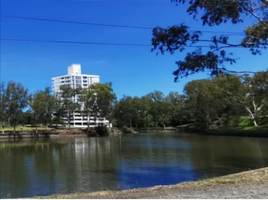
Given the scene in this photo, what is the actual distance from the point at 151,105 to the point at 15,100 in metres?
59.1

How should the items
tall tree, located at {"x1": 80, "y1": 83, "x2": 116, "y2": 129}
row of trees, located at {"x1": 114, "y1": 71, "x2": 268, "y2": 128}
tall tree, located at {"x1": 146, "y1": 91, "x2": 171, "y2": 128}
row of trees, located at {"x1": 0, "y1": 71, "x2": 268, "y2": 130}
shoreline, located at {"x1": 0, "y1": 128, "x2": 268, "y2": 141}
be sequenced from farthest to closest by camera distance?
tall tree, located at {"x1": 146, "y1": 91, "x2": 171, "y2": 128}, tall tree, located at {"x1": 80, "y1": 83, "x2": 116, "y2": 129}, row of trees, located at {"x1": 0, "y1": 71, "x2": 268, "y2": 130}, row of trees, located at {"x1": 114, "y1": 71, "x2": 268, "y2": 128}, shoreline, located at {"x1": 0, "y1": 128, "x2": 268, "y2": 141}

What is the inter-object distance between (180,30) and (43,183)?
1140 centimetres

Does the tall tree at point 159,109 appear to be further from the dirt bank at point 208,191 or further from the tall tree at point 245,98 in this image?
the dirt bank at point 208,191

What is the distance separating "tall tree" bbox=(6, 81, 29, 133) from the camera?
2840 inches

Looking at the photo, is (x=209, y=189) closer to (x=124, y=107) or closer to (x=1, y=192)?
(x=1, y=192)

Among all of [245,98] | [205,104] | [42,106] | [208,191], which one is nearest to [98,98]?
[42,106]

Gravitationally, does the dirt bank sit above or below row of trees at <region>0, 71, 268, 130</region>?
below

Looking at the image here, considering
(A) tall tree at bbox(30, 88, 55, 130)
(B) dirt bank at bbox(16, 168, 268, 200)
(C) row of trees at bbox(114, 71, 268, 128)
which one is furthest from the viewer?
(A) tall tree at bbox(30, 88, 55, 130)

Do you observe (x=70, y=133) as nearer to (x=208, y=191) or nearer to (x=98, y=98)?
(x=98, y=98)

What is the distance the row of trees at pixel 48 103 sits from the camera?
7281cm

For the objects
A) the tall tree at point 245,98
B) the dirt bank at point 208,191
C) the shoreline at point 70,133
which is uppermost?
the tall tree at point 245,98

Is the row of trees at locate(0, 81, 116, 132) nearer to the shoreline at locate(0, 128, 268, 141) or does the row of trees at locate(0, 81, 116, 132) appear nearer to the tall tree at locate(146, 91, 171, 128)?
the shoreline at locate(0, 128, 268, 141)

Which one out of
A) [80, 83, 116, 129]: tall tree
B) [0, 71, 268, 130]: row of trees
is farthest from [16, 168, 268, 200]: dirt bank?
[80, 83, 116, 129]: tall tree

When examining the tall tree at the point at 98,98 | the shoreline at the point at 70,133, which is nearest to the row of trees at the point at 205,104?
the shoreline at the point at 70,133
